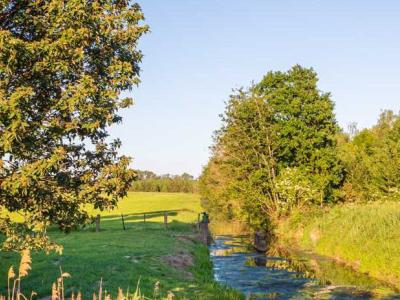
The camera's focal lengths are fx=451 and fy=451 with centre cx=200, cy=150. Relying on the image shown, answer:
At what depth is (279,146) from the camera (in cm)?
5034

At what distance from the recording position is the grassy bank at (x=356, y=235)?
1068 inches

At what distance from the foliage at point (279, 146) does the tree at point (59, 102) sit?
3568cm

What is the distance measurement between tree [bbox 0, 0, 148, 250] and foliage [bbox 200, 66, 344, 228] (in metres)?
35.7

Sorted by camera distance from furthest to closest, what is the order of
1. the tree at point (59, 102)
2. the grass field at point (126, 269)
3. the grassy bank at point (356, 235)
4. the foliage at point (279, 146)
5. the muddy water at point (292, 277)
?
the foliage at point (279, 146) → the grassy bank at point (356, 235) → the muddy water at point (292, 277) → the grass field at point (126, 269) → the tree at point (59, 102)

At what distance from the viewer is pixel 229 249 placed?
134ft

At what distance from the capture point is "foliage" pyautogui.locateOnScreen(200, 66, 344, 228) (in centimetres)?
4847

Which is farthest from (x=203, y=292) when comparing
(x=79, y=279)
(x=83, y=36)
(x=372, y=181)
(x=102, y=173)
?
(x=372, y=181)

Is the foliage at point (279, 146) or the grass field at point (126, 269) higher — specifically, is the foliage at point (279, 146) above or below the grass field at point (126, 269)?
above

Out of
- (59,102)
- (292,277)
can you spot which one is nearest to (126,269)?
(292,277)

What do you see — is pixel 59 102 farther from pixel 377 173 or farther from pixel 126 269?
pixel 377 173

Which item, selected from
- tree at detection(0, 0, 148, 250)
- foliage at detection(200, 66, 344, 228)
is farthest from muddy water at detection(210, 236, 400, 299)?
foliage at detection(200, 66, 344, 228)

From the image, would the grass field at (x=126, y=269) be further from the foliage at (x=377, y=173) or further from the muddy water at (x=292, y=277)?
the foliage at (x=377, y=173)

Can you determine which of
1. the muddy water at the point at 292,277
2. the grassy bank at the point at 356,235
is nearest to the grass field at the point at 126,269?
the muddy water at the point at 292,277

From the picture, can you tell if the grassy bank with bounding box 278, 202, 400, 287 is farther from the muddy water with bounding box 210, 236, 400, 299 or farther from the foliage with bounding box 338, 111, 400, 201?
the foliage with bounding box 338, 111, 400, 201
